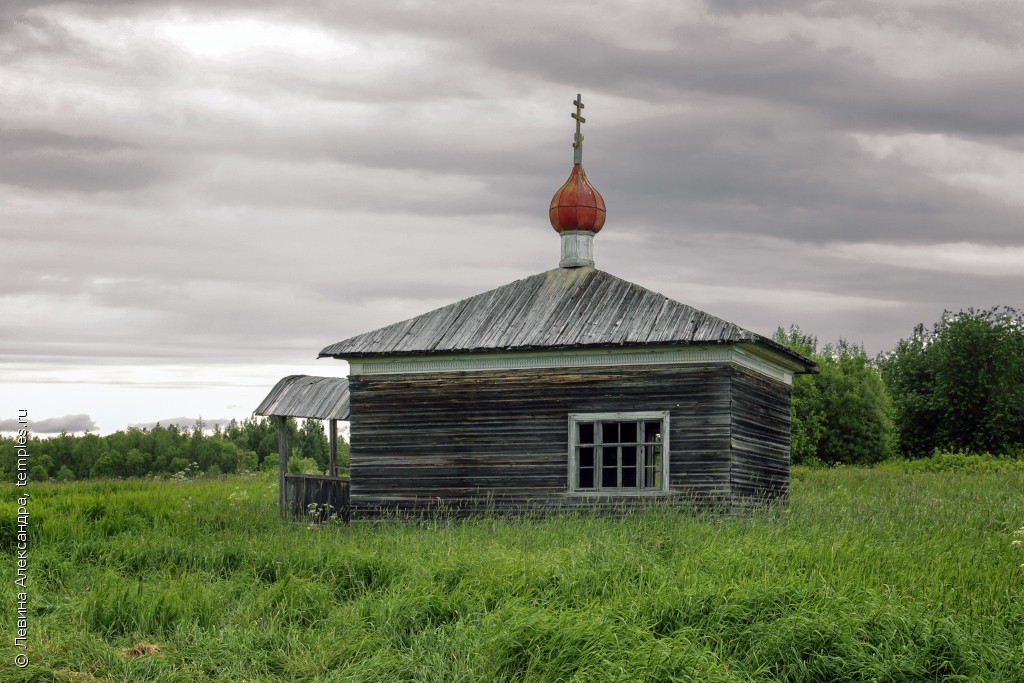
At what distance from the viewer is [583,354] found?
1666 cm

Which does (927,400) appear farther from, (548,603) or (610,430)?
(548,603)

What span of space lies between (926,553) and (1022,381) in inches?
1554

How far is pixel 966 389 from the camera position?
155 feet

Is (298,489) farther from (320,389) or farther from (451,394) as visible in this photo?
(451,394)

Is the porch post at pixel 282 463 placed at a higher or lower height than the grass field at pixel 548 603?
higher

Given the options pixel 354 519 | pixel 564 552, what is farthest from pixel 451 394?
pixel 564 552

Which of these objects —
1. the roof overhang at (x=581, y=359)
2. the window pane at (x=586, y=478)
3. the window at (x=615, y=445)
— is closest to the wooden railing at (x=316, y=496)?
the roof overhang at (x=581, y=359)

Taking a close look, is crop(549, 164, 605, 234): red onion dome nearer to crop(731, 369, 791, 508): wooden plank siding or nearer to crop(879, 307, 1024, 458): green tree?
crop(731, 369, 791, 508): wooden plank siding

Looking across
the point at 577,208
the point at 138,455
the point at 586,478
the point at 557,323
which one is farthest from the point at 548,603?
the point at 138,455

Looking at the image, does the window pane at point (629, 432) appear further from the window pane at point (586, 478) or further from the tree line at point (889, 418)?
the tree line at point (889, 418)

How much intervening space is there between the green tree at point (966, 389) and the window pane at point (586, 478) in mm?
32744

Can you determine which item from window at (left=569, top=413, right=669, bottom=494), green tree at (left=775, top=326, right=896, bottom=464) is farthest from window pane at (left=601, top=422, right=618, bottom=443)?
green tree at (left=775, top=326, right=896, bottom=464)

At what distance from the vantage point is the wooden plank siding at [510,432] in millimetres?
16094

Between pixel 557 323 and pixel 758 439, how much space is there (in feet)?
12.4
